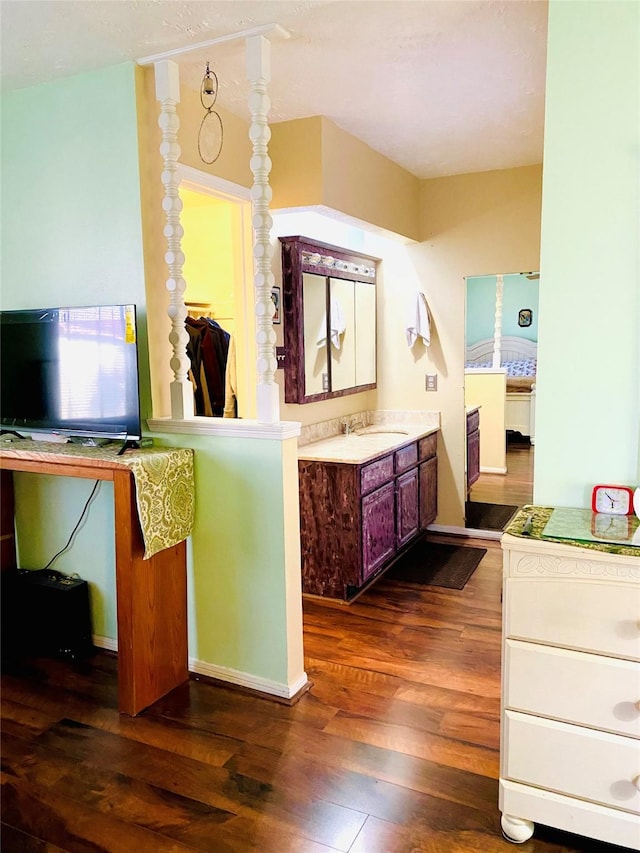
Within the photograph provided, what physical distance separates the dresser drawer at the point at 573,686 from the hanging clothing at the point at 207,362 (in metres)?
2.16

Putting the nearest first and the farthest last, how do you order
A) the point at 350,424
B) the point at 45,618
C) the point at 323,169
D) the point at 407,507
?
the point at 45,618
the point at 323,169
the point at 407,507
the point at 350,424

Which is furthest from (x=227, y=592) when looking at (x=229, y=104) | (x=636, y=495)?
(x=229, y=104)

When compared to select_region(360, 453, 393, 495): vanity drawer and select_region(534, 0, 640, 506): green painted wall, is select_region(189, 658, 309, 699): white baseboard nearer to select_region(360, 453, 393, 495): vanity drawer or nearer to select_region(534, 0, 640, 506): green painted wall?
select_region(360, 453, 393, 495): vanity drawer

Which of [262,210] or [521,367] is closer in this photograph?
[262,210]

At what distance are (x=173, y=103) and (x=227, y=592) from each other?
206 centimetres

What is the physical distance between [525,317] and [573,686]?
585 cm

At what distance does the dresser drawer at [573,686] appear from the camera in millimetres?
1696

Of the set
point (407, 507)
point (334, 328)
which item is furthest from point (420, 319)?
point (407, 507)

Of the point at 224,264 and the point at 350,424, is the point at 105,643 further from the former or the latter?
the point at 224,264

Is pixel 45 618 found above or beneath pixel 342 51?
beneath

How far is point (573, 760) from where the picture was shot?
176 cm

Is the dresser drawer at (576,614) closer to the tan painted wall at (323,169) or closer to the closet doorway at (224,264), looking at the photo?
the closet doorway at (224,264)

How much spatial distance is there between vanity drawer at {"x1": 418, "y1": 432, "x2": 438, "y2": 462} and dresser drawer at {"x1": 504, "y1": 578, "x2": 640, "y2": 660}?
8.75 ft

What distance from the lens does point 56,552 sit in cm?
319
